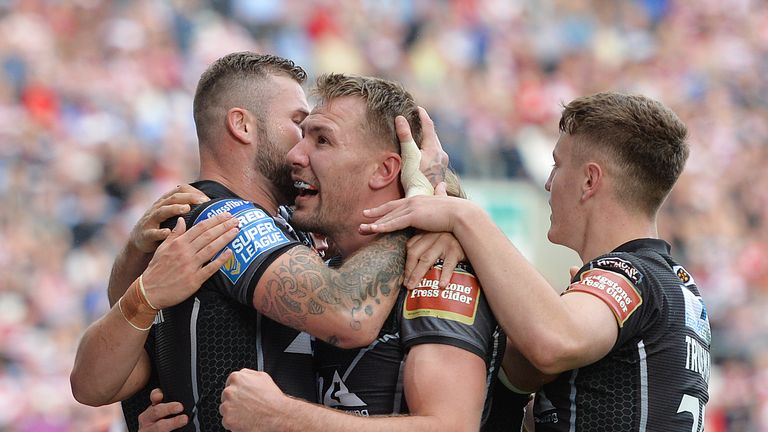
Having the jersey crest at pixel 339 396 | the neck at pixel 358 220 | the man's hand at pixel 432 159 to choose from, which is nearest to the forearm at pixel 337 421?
the jersey crest at pixel 339 396

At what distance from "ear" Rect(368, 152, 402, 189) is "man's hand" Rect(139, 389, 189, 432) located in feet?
3.83

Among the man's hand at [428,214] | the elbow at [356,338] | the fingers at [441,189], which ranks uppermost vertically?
the fingers at [441,189]

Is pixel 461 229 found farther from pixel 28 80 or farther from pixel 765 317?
pixel 765 317

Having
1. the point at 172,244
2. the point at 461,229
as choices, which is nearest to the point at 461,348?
the point at 461,229

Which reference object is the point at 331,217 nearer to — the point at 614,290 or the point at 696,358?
the point at 614,290

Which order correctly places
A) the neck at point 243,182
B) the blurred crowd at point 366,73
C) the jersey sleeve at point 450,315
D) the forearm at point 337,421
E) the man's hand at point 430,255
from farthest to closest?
the blurred crowd at point 366,73 < the neck at point 243,182 < the man's hand at point 430,255 < the jersey sleeve at point 450,315 < the forearm at point 337,421

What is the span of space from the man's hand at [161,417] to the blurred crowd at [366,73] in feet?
16.0

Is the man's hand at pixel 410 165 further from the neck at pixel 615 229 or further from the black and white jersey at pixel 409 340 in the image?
the neck at pixel 615 229

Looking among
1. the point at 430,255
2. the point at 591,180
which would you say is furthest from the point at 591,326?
the point at 591,180

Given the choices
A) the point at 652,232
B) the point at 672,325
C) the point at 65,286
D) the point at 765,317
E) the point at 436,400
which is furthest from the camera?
the point at 765,317

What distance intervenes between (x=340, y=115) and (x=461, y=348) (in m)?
1.17

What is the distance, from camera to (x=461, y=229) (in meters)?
3.64

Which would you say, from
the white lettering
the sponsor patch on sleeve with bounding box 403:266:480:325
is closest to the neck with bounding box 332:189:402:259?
the sponsor patch on sleeve with bounding box 403:266:480:325

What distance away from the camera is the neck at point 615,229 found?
13.1 ft
